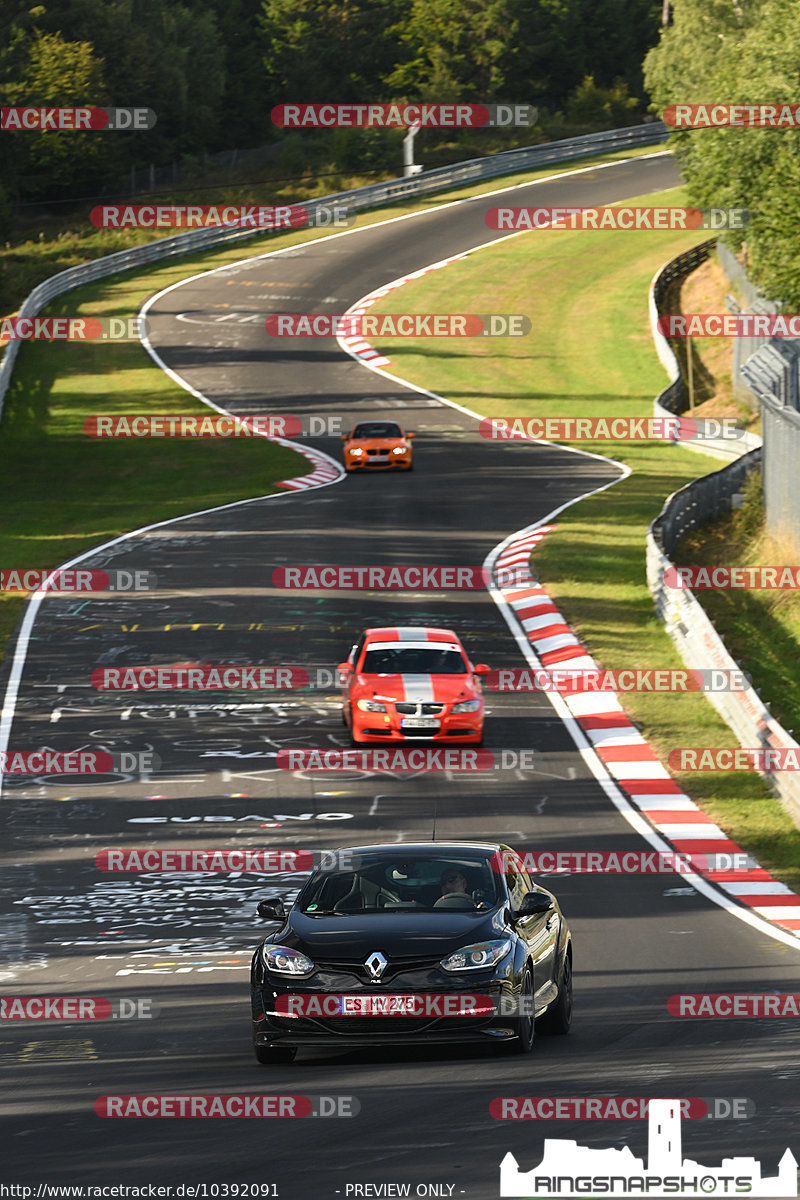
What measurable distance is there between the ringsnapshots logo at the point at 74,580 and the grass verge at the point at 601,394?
7630 millimetres

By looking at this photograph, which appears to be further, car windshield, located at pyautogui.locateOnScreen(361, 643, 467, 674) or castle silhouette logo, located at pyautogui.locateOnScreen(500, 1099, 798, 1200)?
car windshield, located at pyautogui.locateOnScreen(361, 643, 467, 674)

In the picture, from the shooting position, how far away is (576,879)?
16.9m

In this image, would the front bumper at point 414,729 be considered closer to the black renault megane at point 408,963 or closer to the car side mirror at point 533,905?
the black renault megane at point 408,963

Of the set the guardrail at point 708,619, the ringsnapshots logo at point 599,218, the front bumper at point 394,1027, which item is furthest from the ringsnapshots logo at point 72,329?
the front bumper at point 394,1027

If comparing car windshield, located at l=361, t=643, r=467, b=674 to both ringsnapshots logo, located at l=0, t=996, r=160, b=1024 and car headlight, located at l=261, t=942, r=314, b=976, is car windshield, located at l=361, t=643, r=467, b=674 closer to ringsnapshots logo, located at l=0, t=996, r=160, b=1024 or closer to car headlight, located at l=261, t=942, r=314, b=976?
ringsnapshots logo, located at l=0, t=996, r=160, b=1024

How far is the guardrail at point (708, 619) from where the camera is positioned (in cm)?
2066

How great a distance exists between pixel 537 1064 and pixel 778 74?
33.2 metres

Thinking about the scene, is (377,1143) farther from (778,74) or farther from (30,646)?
(778,74)

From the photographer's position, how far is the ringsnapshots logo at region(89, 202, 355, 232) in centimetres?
8131

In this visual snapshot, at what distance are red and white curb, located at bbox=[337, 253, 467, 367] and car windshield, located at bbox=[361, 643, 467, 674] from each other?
3727cm

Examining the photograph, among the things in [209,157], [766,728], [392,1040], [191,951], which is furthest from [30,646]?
[209,157]

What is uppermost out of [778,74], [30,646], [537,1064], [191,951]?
[778,74]

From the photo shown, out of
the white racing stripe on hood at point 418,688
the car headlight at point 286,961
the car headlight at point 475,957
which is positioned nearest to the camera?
the car headlight at point 475,957

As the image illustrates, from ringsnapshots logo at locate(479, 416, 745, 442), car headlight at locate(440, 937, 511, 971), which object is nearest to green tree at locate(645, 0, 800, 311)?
ringsnapshots logo at locate(479, 416, 745, 442)
